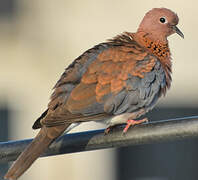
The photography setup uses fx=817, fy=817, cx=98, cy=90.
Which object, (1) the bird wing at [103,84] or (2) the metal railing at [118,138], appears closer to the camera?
(2) the metal railing at [118,138]

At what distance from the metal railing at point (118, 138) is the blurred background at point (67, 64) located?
461 centimetres

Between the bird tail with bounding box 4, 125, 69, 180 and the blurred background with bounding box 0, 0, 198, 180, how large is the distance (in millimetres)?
4368

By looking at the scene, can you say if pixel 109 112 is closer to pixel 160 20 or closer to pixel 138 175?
pixel 160 20

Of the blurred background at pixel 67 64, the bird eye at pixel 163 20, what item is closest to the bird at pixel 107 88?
the bird eye at pixel 163 20

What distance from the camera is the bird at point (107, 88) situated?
14.9 feet

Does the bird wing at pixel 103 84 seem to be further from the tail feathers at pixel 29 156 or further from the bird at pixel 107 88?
the tail feathers at pixel 29 156

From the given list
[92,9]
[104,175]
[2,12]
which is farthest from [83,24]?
[104,175]

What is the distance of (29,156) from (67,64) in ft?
16.0

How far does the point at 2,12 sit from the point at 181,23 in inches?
83.8

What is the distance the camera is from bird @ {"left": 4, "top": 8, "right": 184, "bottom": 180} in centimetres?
455

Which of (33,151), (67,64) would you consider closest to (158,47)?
(33,151)

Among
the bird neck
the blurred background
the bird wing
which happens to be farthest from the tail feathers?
the blurred background

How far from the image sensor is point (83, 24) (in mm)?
9219

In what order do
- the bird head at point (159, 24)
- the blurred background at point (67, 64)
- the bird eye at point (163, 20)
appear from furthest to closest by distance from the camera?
the blurred background at point (67, 64) → the bird eye at point (163, 20) → the bird head at point (159, 24)
